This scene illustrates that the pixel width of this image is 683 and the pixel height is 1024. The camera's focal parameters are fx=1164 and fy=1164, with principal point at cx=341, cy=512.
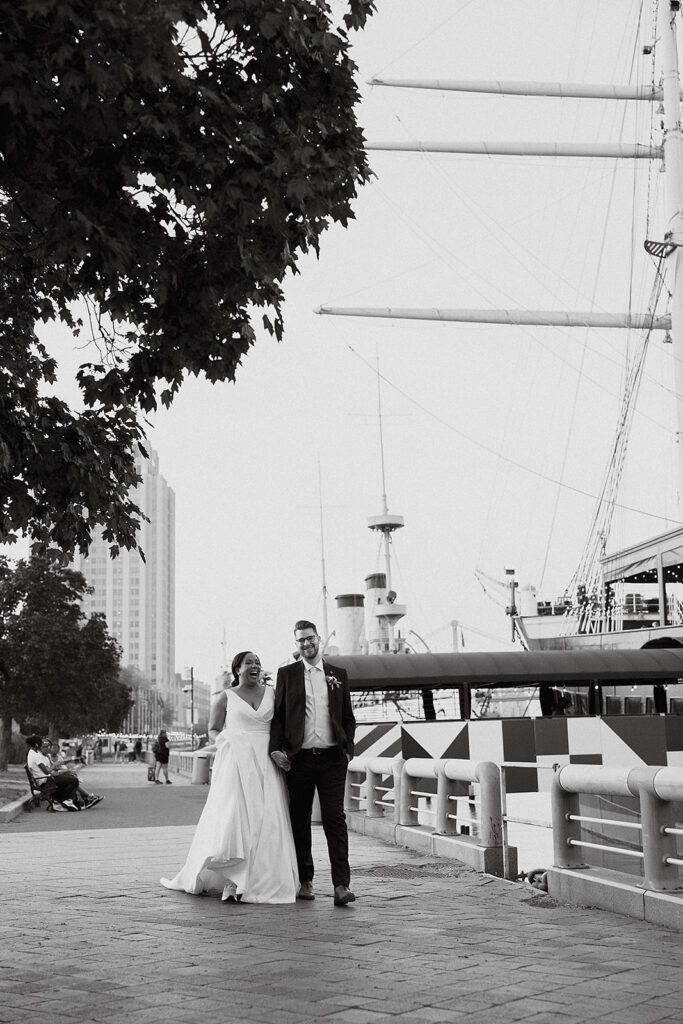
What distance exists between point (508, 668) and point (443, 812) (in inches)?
887

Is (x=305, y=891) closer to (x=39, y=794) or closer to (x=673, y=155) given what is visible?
(x=39, y=794)

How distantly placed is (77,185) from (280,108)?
110 centimetres

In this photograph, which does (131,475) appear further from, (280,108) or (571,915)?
(571,915)

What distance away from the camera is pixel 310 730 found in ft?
27.8

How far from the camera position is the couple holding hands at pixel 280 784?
27.7 ft

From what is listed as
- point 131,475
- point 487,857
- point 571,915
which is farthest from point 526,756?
point 131,475

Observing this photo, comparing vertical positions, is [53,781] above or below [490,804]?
below

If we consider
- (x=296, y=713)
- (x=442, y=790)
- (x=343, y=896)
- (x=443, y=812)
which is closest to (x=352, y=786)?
(x=443, y=812)

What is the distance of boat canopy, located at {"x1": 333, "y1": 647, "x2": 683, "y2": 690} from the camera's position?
102 ft

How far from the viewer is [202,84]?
18.4 feet

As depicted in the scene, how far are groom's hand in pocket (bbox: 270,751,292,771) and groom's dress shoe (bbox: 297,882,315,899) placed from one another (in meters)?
0.91

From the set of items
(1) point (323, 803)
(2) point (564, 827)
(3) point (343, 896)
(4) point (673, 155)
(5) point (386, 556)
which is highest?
(4) point (673, 155)

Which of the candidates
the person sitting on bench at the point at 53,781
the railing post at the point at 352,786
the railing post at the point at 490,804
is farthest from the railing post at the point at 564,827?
the person sitting on bench at the point at 53,781

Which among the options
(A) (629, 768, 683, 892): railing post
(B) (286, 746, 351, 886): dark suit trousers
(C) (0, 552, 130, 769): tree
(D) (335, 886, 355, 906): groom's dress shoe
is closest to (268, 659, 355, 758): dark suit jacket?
(B) (286, 746, 351, 886): dark suit trousers
